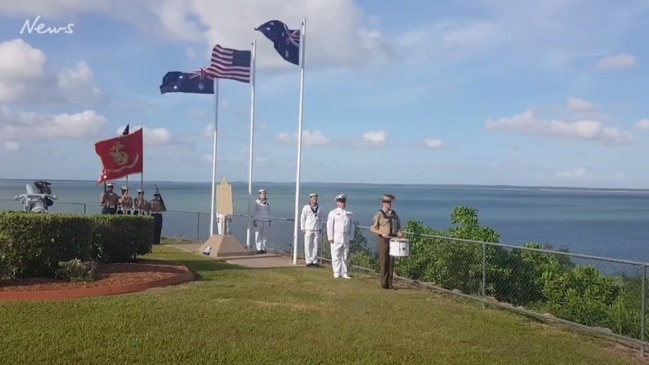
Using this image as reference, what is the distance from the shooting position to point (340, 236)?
13344mm

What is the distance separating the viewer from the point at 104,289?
962 cm

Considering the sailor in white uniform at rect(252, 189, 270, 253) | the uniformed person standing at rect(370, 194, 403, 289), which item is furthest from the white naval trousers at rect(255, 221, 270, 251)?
the uniformed person standing at rect(370, 194, 403, 289)

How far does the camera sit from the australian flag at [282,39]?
16.3m

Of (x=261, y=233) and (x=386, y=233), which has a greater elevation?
(x=386, y=233)

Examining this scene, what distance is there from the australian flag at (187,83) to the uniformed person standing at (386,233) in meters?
10.3

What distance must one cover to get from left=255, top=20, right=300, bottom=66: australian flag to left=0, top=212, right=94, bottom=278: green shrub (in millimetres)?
7222

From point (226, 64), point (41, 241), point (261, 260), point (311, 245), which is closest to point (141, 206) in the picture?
point (226, 64)

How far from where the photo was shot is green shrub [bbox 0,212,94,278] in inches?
382

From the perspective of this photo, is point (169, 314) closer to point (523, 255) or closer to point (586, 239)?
point (523, 255)

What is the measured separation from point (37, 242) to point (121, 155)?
6096mm

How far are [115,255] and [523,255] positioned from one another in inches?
322

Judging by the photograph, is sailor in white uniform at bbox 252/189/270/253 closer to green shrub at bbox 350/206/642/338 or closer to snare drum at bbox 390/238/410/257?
green shrub at bbox 350/206/642/338

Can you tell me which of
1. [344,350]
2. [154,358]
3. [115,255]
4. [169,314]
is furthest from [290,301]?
[115,255]

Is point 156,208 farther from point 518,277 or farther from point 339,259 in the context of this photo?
point 518,277
